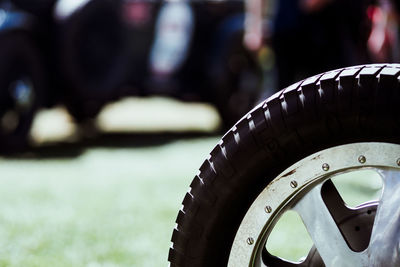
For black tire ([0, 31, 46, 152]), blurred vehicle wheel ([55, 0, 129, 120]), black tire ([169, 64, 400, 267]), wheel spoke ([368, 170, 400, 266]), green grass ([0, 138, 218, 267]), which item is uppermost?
blurred vehicle wheel ([55, 0, 129, 120])

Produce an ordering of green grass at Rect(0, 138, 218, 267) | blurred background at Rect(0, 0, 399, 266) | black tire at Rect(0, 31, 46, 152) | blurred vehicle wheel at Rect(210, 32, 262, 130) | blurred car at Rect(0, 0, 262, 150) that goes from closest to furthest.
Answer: green grass at Rect(0, 138, 218, 267) < blurred background at Rect(0, 0, 399, 266) < black tire at Rect(0, 31, 46, 152) < blurred car at Rect(0, 0, 262, 150) < blurred vehicle wheel at Rect(210, 32, 262, 130)

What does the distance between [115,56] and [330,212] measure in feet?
18.9

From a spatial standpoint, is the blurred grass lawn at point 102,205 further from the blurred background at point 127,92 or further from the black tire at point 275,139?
the black tire at point 275,139

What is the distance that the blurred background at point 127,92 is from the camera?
3.91m


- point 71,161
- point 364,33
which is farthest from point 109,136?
point 364,33

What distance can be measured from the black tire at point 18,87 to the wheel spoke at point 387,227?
4.93 metres

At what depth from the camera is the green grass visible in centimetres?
333

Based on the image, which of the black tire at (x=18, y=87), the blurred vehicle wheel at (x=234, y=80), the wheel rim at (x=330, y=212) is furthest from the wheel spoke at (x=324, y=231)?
the blurred vehicle wheel at (x=234, y=80)

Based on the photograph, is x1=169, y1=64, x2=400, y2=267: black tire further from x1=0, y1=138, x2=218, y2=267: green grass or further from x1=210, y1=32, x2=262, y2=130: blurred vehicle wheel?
x1=210, y1=32, x2=262, y2=130: blurred vehicle wheel

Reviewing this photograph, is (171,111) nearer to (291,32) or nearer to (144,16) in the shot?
(144,16)

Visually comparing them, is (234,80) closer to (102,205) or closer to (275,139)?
(102,205)

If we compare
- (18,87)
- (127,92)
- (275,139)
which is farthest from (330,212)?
(127,92)

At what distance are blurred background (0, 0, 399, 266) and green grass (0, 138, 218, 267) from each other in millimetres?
10

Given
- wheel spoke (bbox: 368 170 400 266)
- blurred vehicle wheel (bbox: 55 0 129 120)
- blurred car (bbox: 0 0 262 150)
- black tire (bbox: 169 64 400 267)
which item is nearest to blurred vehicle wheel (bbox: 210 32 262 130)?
blurred car (bbox: 0 0 262 150)
